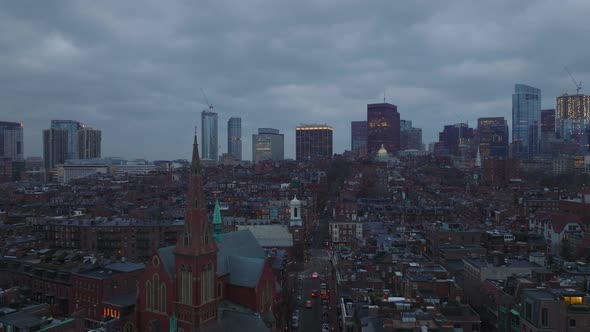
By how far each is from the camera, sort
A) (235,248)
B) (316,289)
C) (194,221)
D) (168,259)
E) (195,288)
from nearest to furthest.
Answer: (195,288) < (194,221) < (168,259) < (235,248) < (316,289)

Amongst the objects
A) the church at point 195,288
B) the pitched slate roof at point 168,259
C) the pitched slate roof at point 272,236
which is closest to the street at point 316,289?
the pitched slate roof at point 272,236

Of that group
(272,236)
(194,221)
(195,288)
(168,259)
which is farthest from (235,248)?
(272,236)

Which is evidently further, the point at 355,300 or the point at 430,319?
the point at 355,300

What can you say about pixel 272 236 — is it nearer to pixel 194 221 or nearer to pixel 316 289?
pixel 316 289

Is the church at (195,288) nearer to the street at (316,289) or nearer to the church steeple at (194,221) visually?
the church steeple at (194,221)

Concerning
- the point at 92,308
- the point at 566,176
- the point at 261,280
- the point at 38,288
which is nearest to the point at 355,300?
the point at 261,280

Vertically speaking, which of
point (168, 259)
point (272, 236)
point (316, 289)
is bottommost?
point (316, 289)

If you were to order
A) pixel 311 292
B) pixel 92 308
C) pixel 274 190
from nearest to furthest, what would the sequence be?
pixel 92 308 → pixel 311 292 → pixel 274 190

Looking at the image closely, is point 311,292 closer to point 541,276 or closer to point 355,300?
point 355,300
